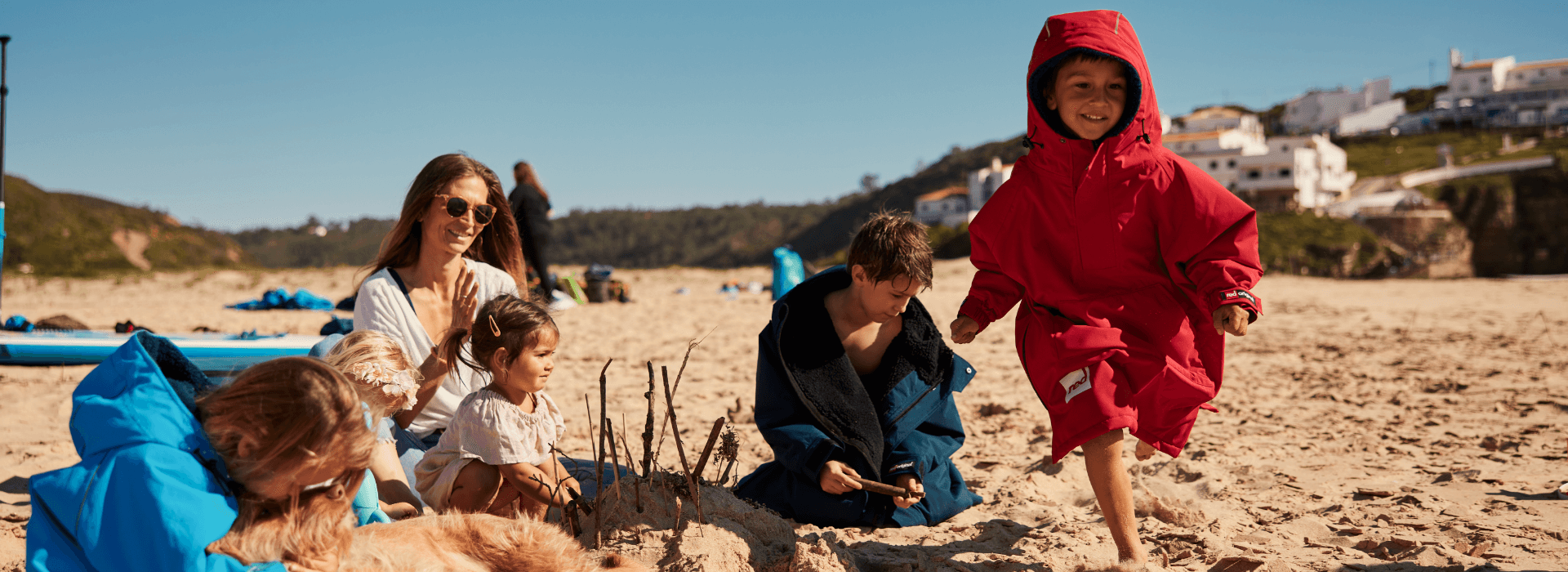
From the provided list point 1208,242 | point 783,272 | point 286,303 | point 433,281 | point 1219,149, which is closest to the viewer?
point 1208,242

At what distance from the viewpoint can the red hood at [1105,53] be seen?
2.89m

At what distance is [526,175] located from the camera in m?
10.9

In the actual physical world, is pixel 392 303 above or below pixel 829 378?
above

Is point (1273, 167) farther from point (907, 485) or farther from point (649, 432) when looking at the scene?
point (649, 432)

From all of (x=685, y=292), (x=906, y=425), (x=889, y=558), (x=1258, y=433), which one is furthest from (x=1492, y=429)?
(x=685, y=292)

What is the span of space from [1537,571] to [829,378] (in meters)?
2.19

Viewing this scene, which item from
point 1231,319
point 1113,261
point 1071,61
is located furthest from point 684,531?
point 1071,61

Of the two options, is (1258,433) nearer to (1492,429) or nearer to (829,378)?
(1492,429)

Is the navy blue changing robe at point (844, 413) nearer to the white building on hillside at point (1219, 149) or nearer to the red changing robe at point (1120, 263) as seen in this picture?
the red changing robe at point (1120, 263)

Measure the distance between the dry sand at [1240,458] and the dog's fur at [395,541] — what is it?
491mm

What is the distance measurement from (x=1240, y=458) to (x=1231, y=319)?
202cm

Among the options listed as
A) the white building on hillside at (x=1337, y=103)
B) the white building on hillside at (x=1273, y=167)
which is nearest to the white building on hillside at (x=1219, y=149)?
the white building on hillside at (x=1273, y=167)

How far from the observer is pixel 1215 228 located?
2688 mm

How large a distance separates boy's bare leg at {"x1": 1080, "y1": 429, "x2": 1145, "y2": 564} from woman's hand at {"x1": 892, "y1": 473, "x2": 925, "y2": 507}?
2.20 feet
